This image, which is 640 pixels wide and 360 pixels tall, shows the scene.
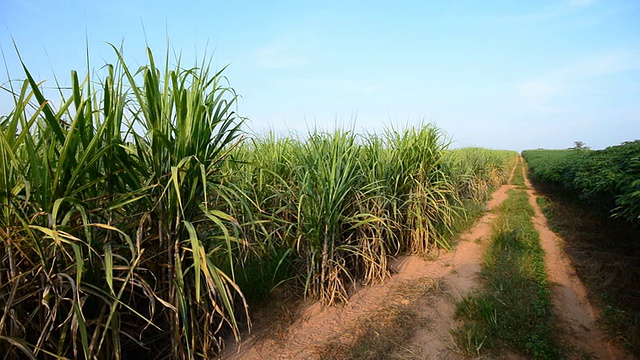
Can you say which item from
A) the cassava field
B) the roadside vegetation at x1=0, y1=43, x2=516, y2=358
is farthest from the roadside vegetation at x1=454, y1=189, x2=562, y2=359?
the roadside vegetation at x1=0, y1=43, x2=516, y2=358

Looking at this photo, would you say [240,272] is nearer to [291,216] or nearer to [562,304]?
[291,216]

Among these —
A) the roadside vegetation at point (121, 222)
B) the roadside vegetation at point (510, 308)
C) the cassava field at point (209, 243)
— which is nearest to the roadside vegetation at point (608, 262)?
the cassava field at point (209, 243)

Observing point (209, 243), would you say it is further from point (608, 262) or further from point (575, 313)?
point (608, 262)

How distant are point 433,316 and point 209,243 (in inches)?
89.7

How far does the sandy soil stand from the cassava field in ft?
0.10

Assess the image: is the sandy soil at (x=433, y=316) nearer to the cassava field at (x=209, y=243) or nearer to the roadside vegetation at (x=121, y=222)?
the cassava field at (x=209, y=243)

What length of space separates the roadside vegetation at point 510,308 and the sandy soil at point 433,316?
0.12m

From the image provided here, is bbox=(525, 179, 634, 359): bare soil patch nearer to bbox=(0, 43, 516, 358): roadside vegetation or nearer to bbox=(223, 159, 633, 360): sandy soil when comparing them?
bbox=(223, 159, 633, 360): sandy soil

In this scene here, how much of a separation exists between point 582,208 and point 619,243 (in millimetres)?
1699

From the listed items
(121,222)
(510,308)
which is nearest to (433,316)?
(510,308)

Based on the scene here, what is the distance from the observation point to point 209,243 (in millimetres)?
2395

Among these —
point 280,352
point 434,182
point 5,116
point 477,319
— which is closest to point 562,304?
Result: point 477,319

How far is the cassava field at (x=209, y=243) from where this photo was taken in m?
1.75

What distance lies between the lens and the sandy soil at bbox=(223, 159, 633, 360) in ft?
9.23
